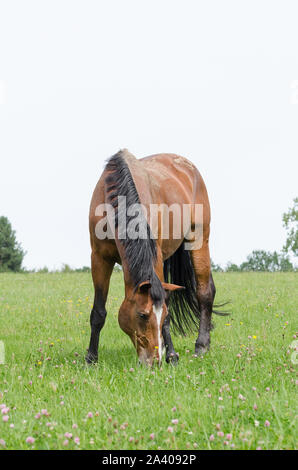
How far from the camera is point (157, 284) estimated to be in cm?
509

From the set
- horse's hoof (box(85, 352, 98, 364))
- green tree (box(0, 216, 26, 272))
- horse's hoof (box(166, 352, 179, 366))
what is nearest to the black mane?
horse's hoof (box(166, 352, 179, 366))

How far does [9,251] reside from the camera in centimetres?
4978

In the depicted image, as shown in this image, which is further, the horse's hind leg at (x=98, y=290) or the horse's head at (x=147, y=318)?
the horse's hind leg at (x=98, y=290)

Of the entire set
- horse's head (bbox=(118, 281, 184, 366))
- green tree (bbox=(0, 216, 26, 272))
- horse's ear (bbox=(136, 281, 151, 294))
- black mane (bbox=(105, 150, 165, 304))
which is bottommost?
green tree (bbox=(0, 216, 26, 272))

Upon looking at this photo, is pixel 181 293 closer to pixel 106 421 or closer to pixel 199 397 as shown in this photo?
pixel 199 397

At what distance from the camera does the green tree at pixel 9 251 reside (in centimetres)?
4962

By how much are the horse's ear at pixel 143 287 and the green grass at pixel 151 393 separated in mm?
822

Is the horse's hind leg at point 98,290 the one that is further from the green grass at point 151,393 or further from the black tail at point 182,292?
the black tail at point 182,292

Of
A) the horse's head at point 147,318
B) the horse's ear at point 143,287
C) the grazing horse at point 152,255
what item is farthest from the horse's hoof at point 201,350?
the horse's ear at point 143,287

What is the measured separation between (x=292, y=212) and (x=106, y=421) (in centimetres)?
6172

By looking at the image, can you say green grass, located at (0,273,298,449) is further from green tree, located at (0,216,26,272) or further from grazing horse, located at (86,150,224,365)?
green tree, located at (0,216,26,272)

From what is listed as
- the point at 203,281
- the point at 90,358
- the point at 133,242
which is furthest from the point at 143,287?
the point at 203,281
